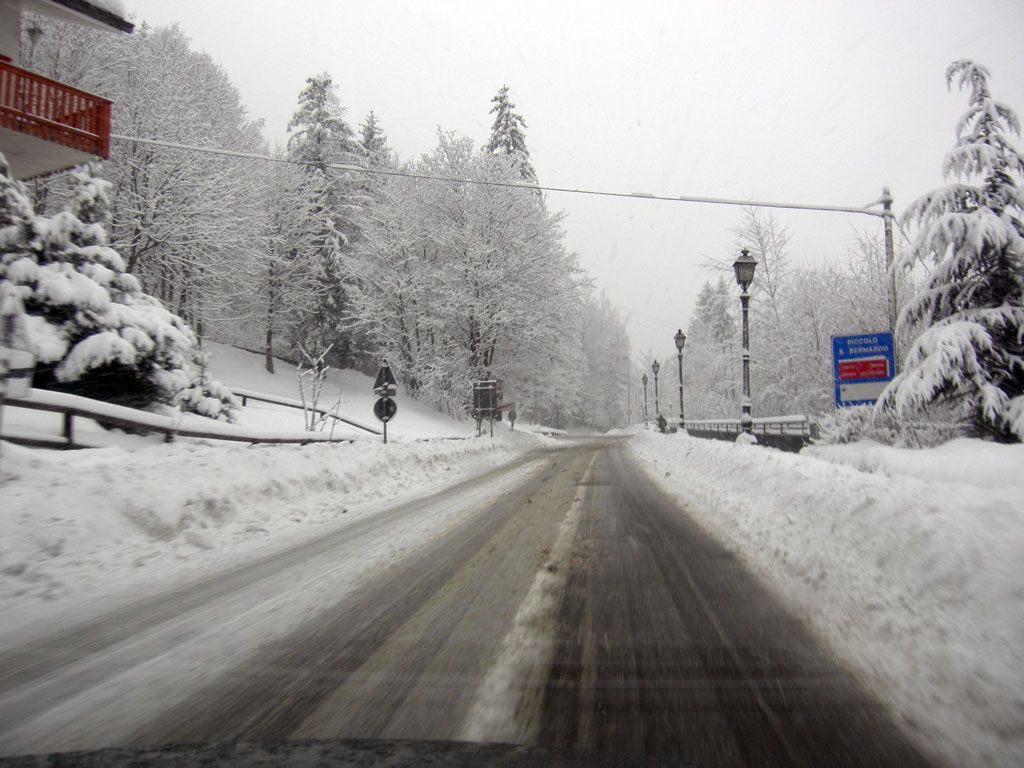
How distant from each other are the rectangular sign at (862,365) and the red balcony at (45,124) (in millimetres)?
17181

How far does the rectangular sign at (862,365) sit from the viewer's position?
44.5 feet

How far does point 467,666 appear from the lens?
A: 10.2 ft

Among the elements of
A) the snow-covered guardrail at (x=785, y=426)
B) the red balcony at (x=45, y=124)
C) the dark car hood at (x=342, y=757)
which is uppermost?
the red balcony at (x=45, y=124)

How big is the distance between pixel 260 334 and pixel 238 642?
37955 millimetres

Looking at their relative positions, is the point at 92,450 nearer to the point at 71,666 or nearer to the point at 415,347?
the point at 71,666

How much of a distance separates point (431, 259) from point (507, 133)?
1087 cm

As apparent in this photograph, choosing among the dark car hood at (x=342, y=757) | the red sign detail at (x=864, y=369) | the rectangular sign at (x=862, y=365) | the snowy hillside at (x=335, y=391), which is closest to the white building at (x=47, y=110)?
the snowy hillside at (x=335, y=391)

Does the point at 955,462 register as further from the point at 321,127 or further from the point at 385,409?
the point at 321,127

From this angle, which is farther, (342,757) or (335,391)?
(335,391)

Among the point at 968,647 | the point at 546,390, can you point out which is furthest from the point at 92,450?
the point at 546,390

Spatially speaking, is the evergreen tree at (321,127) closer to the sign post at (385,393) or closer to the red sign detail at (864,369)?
the sign post at (385,393)

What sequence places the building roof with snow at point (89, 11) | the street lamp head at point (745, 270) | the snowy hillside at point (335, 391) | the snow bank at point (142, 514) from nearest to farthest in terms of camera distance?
the snow bank at point (142, 514)
the building roof with snow at point (89, 11)
the street lamp head at point (745, 270)
the snowy hillside at point (335, 391)

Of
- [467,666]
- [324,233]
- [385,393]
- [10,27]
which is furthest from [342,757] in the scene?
[324,233]

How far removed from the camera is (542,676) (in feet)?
9.68
